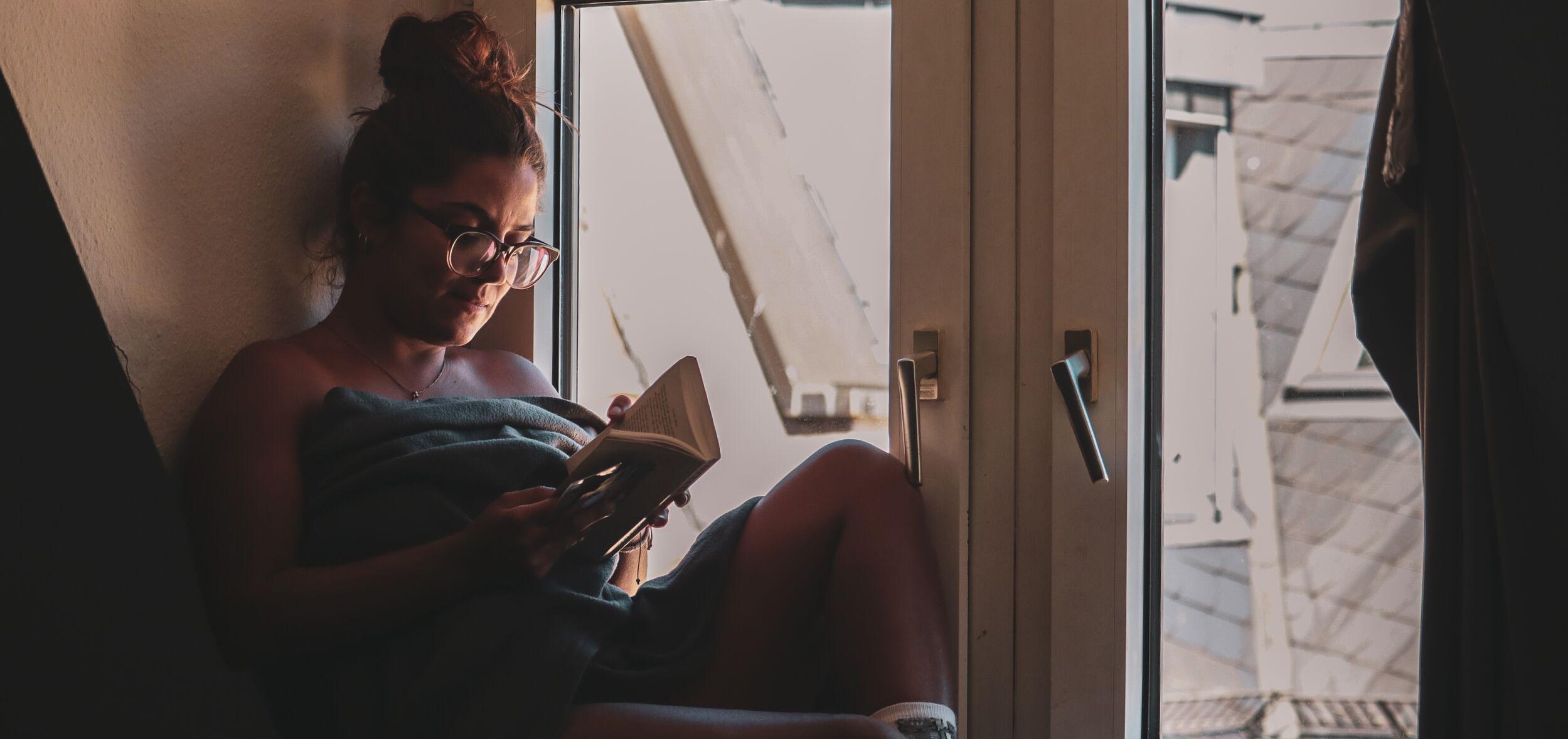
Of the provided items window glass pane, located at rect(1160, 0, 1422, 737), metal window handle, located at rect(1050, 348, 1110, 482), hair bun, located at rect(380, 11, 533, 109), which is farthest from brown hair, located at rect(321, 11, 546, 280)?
window glass pane, located at rect(1160, 0, 1422, 737)

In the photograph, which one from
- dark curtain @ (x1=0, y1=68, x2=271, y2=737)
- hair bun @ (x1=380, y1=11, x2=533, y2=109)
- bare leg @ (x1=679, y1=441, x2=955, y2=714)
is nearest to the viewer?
dark curtain @ (x1=0, y1=68, x2=271, y2=737)

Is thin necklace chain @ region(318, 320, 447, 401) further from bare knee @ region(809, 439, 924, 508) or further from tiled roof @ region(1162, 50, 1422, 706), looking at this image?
tiled roof @ region(1162, 50, 1422, 706)

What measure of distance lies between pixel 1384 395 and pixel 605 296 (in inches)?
32.3

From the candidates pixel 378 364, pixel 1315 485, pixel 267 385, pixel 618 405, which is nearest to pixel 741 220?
pixel 618 405

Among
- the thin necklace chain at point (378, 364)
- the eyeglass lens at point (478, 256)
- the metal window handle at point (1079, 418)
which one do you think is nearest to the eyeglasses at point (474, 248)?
the eyeglass lens at point (478, 256)

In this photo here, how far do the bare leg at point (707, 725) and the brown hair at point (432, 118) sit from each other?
20.0 inches

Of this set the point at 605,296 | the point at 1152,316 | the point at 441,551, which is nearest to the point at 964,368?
A: the point at 1152,316

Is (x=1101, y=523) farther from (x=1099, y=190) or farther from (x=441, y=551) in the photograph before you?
(x=441, y=551)

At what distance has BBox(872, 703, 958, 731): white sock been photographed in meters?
0.90

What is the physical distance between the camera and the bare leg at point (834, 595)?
965mm

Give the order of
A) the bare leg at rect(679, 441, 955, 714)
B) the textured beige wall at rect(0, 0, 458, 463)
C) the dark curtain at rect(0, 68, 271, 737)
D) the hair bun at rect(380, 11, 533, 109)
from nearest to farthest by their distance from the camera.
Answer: the dark curtain at rect(0, 68, 271, 737) < the textured beige wall at rect(0, 0, 458, 463) < the bare leg at rect(679, 441, 955, 714) < the hair bun at rect(380, 11, 533, 109)

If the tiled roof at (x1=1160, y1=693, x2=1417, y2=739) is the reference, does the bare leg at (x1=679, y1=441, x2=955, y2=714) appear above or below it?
above

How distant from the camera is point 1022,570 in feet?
3.64

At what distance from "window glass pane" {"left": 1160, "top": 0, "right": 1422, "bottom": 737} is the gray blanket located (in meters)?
0.51
